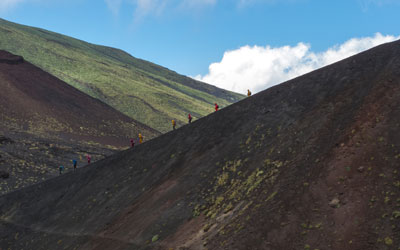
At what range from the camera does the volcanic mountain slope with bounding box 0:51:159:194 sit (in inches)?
2005

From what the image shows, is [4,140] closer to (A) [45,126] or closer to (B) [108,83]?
(A) [45,126]

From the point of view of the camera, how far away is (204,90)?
623 feet

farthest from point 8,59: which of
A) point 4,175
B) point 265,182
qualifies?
point 265,182

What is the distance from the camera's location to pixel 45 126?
69812 millimetres

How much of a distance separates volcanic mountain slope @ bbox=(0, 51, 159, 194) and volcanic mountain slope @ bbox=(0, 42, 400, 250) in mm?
20040

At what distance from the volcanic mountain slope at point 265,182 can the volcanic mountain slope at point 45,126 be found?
20040mm

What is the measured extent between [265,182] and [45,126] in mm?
61361

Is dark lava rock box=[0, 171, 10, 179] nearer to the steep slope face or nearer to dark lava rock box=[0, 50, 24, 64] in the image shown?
dark lava rock box=[0, 50, 24, 64]

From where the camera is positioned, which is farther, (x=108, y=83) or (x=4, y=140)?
(x=108, y=83)

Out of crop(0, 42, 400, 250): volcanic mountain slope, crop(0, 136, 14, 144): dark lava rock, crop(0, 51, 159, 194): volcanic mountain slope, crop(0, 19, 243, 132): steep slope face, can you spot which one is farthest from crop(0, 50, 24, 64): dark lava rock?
crop(0, 42, 400, 250): volcanic mountain slope

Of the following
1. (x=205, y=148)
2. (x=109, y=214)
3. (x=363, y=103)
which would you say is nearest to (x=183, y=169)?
(x=205, y=148)

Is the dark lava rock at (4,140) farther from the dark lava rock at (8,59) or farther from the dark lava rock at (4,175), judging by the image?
the dark lava rock at (8,59)

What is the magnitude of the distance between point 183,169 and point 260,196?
9.05m

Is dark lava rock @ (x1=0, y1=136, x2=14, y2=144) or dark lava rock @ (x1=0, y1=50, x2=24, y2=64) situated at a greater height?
dark lava rock @ (x1=0, y1=50, x2=24, y2=64)
